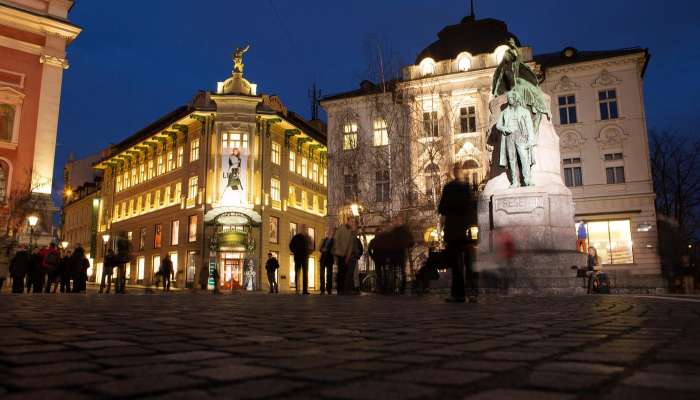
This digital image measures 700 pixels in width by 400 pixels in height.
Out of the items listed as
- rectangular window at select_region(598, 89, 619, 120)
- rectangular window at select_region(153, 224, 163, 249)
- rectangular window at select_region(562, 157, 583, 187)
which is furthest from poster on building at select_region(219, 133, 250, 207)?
rectangular window at select_region(598, 89, 619, 120)

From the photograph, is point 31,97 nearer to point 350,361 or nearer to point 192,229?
point 192,229

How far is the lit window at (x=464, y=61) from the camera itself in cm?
3552

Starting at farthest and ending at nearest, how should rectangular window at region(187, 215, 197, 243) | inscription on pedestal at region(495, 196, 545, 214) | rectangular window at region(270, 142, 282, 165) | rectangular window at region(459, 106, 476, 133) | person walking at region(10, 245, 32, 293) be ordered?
rectangular window at region(270, 142, 282, 165)
rectangular window at region(187, 215, 197, 243)
rectangular window at region(459, 106, 476, 133)
person walking at region(10, 245, 32, 293)
inscription on pedestal at region(495, 196, 545, 214)

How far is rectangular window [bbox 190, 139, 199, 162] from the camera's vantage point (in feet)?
133

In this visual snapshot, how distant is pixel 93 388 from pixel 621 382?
1894mm

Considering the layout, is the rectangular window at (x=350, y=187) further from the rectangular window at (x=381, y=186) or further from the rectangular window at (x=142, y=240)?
the rectangular window at (x=142, y=240)

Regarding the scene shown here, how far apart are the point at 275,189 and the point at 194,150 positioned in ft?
22.0

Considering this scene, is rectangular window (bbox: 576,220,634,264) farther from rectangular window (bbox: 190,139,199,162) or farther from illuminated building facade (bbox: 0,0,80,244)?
illuminated building facade (bbox: 0,0,80,244)

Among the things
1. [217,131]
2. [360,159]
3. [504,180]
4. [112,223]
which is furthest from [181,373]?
[112,223]

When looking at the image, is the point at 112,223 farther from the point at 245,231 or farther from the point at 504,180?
the point at 504,180

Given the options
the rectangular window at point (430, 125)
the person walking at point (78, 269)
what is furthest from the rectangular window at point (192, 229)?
the rectangular window at point (430, 125)

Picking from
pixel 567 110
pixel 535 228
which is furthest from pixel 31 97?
pixel 567 110

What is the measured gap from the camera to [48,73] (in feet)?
99.9

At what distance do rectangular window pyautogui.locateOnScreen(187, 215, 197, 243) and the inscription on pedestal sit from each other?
99.8 ft
